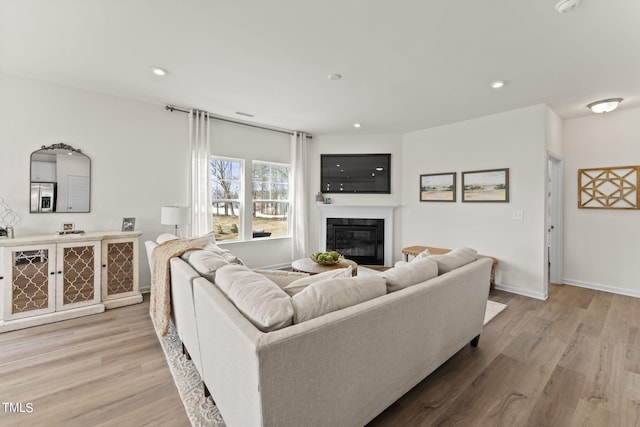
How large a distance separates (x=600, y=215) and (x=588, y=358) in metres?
2.78

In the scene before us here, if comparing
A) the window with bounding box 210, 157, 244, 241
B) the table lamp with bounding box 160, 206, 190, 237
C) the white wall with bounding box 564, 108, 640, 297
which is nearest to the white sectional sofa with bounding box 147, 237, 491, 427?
the table lamp with bounding box 160, 206, 190, 237

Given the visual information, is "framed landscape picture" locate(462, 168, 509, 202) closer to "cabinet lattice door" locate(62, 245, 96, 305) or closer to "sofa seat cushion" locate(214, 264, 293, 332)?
"sofa seat cushion" locate(214, 264, 293, 332)

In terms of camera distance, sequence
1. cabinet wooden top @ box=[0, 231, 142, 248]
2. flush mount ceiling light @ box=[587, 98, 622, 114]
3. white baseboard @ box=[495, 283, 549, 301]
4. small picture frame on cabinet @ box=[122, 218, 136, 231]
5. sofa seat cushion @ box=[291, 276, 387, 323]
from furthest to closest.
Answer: white baseboard @ box=[495, 283, 549, 301] → small picture frame on cabinet @ box=[122, 218, 136, 231] → flush mount ceiling light @ box=[587, 98, 622, 114] → cabinet wooden top @ box=[0, 231, 142, 248] → sofa seat cushion @ box=[291, 276, 387, 323]

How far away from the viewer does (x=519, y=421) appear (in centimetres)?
156

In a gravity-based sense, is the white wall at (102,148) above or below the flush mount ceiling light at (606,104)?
below

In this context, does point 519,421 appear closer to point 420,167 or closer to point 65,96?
point 420,167

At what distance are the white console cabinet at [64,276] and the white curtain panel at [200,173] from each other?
3.03ft

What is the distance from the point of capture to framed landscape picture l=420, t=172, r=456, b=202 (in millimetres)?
4480

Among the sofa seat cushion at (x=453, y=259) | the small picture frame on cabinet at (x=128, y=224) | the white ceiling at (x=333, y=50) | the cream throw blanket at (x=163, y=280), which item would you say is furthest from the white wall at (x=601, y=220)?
the small picture frame on cabinet at (x=128, y=224)

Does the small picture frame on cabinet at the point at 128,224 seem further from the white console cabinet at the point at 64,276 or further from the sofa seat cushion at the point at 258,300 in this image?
the sofa seat cushion at the point at 258,300

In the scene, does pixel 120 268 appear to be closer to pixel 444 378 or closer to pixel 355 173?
pixel 444 378

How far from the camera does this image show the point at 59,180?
3.16 m

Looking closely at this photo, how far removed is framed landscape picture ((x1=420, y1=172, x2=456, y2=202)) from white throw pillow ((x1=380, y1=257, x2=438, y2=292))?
2.93m

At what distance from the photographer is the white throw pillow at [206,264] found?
172cm
